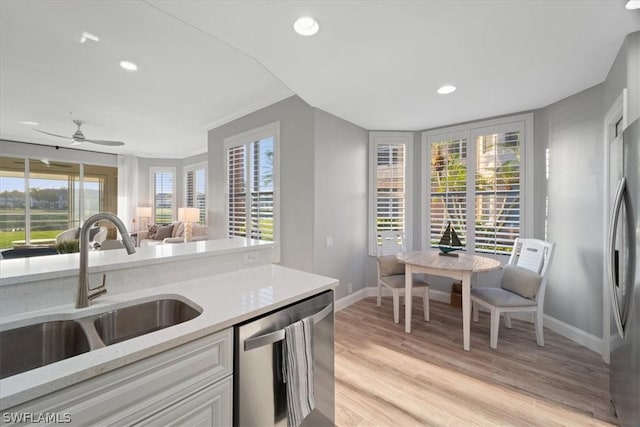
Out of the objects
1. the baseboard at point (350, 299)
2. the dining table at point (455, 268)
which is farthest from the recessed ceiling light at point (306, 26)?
the baseboard at point (350, 299)

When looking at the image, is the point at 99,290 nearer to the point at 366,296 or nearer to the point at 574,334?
the point at 366,296

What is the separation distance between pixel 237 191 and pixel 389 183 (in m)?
2.38

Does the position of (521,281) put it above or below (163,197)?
below

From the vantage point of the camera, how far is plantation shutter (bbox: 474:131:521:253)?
3174mm

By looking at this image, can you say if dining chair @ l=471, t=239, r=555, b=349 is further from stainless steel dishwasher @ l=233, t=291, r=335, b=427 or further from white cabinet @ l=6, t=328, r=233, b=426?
white cabinet @ l=6, t=328, r=233, b=426

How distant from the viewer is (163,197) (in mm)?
7609

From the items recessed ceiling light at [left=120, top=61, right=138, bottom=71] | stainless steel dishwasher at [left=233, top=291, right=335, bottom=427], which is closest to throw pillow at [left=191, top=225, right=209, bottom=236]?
recessed ceiling light at [left=120, top=61, right=138, bottom=71]

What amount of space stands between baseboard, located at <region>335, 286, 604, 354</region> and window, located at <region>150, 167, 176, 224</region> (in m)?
6.28

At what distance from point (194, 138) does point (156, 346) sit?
19.0 feet

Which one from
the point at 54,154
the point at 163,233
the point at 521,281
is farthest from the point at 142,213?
the point at 521,281

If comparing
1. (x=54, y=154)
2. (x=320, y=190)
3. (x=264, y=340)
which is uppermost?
(x=54, y=154)

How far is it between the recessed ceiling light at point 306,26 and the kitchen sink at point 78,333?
70.5 inches

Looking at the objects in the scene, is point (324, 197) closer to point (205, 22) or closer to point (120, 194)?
point (205, 22)

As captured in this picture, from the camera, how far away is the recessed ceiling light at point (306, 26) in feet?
5.38
